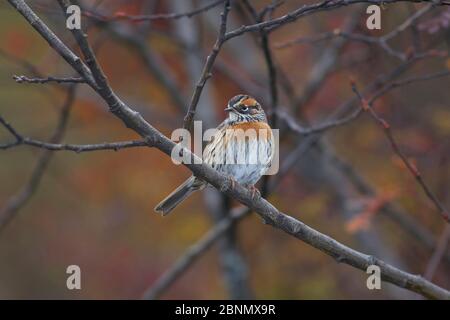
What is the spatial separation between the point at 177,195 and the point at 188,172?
4.44 meters

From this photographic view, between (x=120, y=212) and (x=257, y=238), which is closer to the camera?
(x=257, y=238)

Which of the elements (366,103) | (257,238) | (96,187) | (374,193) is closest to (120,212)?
(96,187)

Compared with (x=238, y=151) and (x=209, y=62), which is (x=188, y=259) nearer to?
(x=238, y=151)

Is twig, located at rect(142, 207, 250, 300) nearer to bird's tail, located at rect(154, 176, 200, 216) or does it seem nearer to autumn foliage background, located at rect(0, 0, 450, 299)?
autumn foliage background, located at rect(0, 0, 450, 299)

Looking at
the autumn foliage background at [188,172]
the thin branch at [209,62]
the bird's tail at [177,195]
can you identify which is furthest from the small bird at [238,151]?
the autumn foliage background at [188,172]

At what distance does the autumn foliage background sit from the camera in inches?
368

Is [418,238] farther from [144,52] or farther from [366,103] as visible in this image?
[144,52]

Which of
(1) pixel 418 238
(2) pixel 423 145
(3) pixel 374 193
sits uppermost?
(2) pixel 423 145

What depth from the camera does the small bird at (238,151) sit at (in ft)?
20.8

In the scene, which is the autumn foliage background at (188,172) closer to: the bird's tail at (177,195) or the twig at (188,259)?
the twig at (188,259)

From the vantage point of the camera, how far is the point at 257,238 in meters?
10.9

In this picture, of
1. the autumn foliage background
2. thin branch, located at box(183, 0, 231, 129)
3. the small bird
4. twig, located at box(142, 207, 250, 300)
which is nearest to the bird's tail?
the small bird
